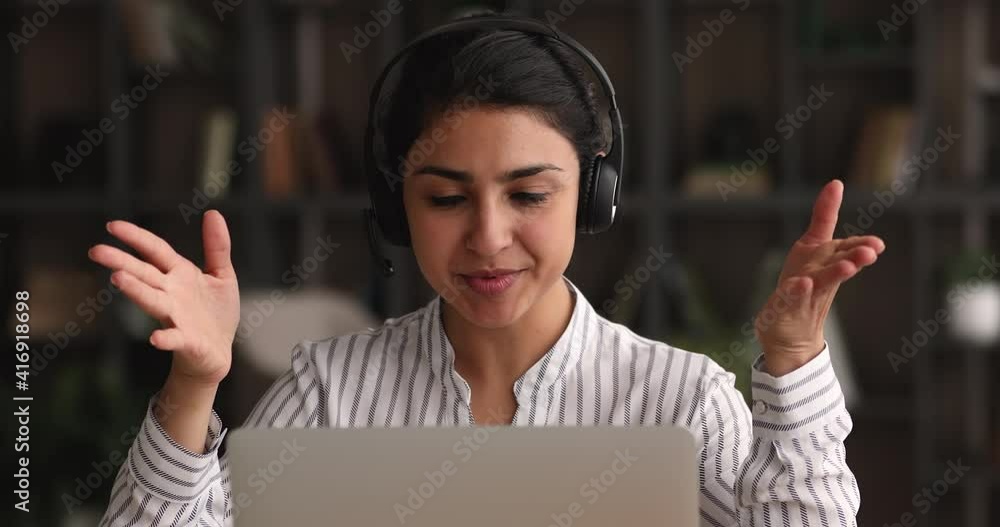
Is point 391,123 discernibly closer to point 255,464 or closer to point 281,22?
point 255,464

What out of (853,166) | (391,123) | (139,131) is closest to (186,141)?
(139,131)

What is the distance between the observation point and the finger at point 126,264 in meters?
0.98

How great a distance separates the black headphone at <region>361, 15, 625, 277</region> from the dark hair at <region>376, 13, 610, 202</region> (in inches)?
0.4

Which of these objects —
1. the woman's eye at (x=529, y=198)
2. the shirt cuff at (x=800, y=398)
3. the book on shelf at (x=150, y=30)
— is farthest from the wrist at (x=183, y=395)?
the book on shelf at (x=150, y=30)

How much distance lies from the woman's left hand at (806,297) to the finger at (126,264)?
571 mm

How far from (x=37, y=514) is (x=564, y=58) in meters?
2.63

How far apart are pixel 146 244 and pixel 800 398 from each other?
63 cm

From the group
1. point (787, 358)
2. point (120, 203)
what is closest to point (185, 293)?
point (787, 358)

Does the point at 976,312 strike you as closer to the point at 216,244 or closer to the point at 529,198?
the point at 529,198

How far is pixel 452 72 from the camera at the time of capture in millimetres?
1206

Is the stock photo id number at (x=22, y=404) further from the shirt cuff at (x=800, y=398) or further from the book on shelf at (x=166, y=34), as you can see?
the shirt cuff at (x=800, y=398)

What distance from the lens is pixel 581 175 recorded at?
1276 mm

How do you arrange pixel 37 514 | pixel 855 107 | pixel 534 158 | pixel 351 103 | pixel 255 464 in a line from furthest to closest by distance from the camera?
pixel 351 103 → pixel 855 107 → pixel 37 514 → pixel 534 158 → pixel 255 464

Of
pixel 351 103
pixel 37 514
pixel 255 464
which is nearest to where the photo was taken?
pixel 255 464
